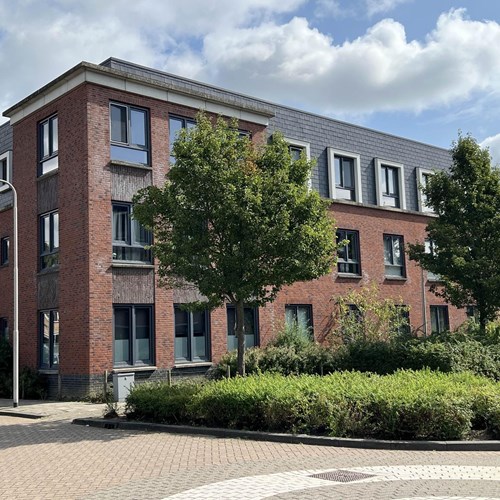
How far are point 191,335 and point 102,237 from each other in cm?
446

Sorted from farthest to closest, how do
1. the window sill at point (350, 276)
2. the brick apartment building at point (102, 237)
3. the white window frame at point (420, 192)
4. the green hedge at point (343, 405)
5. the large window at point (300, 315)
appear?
the white window frame at point (420, 192) → the window sill at point (350, 276) → the large window at point (300, 315) → the brick apartment building at point (102, 237) → the green hedge at point (343, 405)

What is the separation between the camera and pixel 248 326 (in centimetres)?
2428

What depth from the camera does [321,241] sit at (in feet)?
50.1

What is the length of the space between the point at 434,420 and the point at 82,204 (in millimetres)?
13354

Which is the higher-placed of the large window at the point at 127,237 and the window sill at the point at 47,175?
the window sill at the point at 47,175

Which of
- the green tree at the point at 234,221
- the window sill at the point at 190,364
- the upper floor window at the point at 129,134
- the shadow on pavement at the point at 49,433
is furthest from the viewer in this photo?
the window sill at the point at 190,364

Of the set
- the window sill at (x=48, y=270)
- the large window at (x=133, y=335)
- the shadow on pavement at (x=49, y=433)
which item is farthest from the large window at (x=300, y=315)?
the shadow on pavement at (x=49, y=433)

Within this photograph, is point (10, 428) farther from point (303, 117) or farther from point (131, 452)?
point (303, 117)

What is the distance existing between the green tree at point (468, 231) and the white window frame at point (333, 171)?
7.90 m

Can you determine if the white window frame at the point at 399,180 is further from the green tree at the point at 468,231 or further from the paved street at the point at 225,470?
the paved street at the point at 225,470

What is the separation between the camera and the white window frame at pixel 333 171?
29297 millimetres

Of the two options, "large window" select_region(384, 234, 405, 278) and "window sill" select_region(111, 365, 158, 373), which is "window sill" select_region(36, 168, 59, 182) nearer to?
"window sill" select_region(111, 365, 158, 373)

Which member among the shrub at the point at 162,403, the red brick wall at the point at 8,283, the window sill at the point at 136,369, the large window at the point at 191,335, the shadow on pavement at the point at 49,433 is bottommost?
the shadow on pavement at the point at 49,433

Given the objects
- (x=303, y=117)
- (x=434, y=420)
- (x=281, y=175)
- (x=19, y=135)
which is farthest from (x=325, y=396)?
(x=303, y=117)
